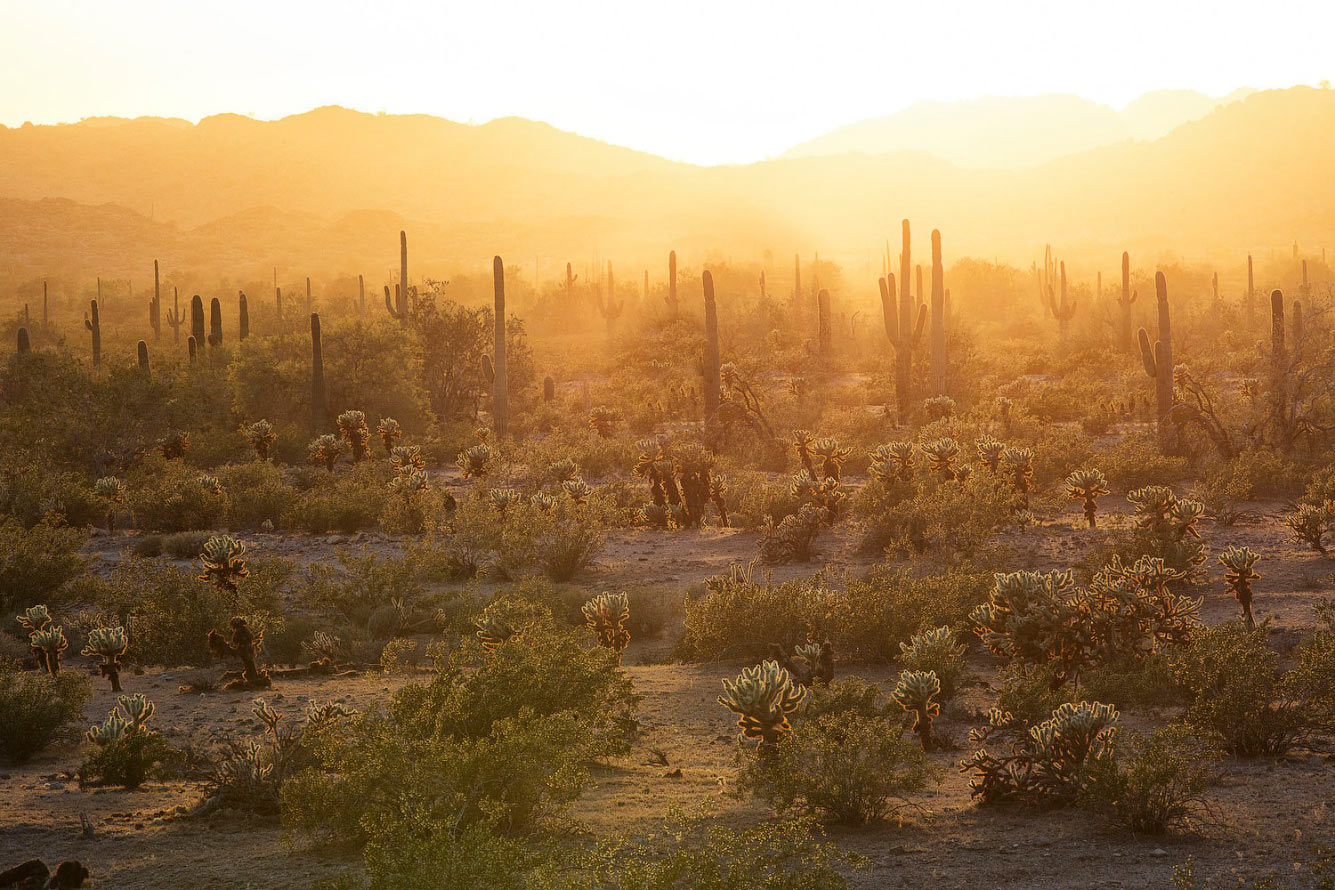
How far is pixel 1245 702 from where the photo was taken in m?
6.64

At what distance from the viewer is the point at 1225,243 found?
91625 mm

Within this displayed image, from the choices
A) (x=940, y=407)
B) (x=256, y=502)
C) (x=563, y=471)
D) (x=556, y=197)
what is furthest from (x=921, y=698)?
(x=556, y=197)

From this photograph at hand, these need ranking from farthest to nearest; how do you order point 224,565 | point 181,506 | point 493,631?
1. point 181,506
2. point 224,565
3. point 493,631

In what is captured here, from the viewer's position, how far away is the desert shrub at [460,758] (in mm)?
5367

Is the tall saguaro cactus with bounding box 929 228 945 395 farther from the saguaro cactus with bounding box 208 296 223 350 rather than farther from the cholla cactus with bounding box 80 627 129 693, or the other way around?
the cholla cactus with bounding box 80 627 129 693

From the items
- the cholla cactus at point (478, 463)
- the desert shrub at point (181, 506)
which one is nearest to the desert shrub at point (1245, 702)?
the cholla cactus at point (478, 463)

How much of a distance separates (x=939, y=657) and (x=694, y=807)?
8.54 feet

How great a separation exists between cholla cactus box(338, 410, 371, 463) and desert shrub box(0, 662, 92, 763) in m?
12.2

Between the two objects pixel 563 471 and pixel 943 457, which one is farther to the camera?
pixel 563 471

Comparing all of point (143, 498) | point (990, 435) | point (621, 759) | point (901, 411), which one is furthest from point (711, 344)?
point (621, 759)

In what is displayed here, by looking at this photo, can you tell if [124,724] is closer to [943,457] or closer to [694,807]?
[694,807]

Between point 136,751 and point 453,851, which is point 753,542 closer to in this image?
point 136,751

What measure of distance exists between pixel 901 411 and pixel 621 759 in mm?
18250

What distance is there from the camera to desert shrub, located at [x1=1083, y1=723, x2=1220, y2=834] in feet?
18.1
